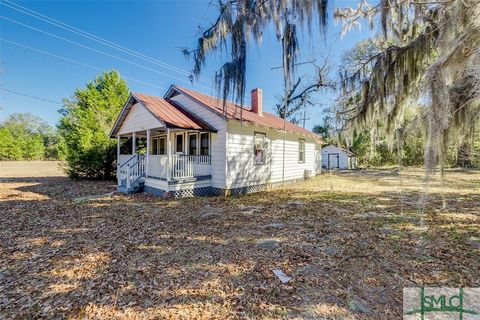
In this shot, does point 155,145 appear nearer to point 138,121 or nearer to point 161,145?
point 161,145

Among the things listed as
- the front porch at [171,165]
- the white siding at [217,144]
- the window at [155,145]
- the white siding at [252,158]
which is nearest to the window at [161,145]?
the window at [155,145]

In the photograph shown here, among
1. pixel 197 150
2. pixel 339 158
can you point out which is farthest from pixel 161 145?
pixel 339 158

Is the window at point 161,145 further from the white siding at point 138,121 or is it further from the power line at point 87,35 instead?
the power line at point 87,35

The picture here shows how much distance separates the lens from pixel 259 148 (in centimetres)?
1132

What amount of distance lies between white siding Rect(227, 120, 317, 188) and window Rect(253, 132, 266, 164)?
204 mm

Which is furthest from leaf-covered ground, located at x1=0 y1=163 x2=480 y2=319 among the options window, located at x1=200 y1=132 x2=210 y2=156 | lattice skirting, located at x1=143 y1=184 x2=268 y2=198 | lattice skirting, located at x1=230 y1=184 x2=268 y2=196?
window, located at x1=200 y1=132 x2=210 y2=156

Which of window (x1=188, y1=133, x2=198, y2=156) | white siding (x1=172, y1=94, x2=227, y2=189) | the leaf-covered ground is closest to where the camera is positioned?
the leaf-covered ground

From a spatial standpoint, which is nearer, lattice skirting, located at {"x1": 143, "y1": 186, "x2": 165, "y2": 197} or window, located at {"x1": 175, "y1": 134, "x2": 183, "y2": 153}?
lattice skirting, located at {"x1": 143, "y1": 186, "x2": 165, "y2": 197}

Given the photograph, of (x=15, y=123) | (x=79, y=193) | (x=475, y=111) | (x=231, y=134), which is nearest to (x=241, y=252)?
(x=475, y=111)

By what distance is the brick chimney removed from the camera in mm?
13211

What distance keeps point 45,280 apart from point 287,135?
11830mm

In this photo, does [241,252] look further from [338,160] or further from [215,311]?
[338,160]

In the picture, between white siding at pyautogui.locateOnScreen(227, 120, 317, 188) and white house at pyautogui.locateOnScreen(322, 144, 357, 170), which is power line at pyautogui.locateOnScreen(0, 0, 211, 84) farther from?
white house at pyautogui.locateOnScreen(322, 144, 357, 170)

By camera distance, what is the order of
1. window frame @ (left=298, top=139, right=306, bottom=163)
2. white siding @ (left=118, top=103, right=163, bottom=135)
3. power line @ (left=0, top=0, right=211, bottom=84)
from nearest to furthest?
white siding @ (left=118, top=103, right=163, bottom=135) → power line @ (left=0, top=0, right=211, bottom=84) → window frame @ (left=298, top=139, right=306, bottom=163)
